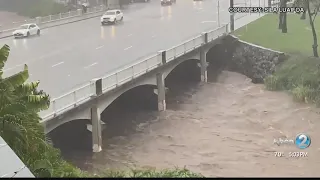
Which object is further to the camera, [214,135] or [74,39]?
[74,39]

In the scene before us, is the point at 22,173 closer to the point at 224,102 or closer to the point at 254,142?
the point at 254,142

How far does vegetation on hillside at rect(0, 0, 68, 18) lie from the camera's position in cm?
4044

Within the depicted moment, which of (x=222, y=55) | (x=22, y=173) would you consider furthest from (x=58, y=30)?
(x=22, y=173)

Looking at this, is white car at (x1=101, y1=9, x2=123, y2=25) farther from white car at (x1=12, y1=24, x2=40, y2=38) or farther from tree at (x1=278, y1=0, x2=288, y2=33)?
tree at (x1=278, y1=0, x2=288, y2=33)

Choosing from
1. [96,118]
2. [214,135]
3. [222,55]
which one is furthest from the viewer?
[222,55]

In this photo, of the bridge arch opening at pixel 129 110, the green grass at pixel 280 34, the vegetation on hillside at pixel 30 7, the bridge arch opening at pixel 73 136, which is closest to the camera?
the bridge arch opening at pixel 73 136

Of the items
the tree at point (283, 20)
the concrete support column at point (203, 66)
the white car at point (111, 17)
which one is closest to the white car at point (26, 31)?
the white car at point (111, 17)

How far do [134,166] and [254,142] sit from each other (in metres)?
5.34

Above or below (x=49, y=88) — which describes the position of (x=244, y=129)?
below

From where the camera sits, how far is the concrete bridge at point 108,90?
64.0 ft

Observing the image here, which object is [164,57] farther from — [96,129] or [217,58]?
[217,58]

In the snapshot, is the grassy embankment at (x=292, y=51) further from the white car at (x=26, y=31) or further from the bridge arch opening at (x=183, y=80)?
the white car at (x=26, y=31)

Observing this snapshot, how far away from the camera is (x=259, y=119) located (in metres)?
26.6

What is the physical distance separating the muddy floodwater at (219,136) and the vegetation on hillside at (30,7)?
14402mm
